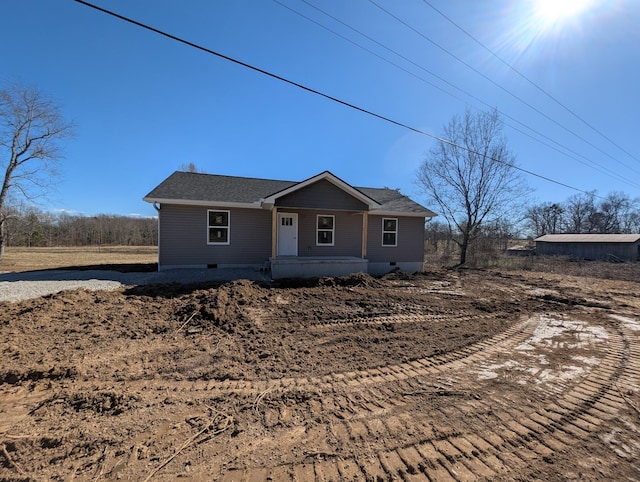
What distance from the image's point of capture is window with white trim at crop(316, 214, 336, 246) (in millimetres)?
13297

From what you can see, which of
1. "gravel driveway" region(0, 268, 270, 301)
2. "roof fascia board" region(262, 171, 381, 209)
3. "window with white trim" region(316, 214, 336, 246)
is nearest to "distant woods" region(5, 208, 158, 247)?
"gravel driveway" region(0, 268, 270, 301)

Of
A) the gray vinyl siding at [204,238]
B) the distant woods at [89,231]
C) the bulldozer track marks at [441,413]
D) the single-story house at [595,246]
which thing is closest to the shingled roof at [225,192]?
the gray vinyl siding at [204,238]

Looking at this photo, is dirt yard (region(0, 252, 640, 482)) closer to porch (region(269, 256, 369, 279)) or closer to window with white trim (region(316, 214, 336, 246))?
porch (region(269, 256, 369, 279))

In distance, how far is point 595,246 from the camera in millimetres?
29891

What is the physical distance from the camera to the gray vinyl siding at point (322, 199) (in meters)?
11.2

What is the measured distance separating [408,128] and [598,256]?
33721 millimetres

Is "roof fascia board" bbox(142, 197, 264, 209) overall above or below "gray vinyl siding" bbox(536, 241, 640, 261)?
above

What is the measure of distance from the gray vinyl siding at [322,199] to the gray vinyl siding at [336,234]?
1.19 m

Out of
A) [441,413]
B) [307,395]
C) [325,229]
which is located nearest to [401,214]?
[325,229]

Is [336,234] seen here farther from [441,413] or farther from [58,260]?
[58,260]

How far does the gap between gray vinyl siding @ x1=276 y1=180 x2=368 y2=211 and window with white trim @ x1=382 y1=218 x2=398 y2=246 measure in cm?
265

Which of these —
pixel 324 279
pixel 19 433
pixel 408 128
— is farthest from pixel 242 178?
pixel 19 433

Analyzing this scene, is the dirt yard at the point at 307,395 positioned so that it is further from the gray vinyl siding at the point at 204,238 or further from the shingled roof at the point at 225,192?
the shingled roof at the point at 225,192

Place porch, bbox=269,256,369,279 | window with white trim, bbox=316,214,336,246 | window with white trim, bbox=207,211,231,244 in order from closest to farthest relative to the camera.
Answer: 1. porch, bbox=269,256,369,279
2. window with white trim, bbox=207,211,231,244
3. window with white trim, bbox=316,214,336,246
